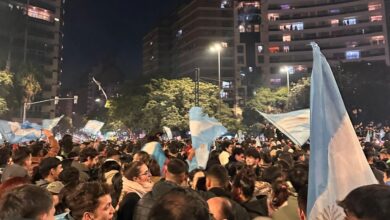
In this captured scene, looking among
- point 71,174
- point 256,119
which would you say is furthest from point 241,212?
point 256,119

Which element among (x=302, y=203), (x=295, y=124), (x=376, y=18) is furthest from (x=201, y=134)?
(x=376, y=18)

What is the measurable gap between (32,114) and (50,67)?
12979 mm

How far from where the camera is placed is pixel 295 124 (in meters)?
9.52

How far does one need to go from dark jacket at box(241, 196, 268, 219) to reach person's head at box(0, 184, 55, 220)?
7.56ft

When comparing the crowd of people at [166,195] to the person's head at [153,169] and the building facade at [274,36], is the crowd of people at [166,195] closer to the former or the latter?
the person's head at [153,169]

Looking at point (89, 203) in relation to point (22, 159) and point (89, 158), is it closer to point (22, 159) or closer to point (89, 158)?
Answer: point (22, 159)

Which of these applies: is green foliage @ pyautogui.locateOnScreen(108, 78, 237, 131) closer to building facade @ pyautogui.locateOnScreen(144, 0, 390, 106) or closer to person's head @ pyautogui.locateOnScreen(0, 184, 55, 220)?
person's head @ pyautogui.locateOnScreen(0, 184, 55, 220)

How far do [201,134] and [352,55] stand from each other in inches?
3734

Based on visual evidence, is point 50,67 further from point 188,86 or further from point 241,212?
point 241,212

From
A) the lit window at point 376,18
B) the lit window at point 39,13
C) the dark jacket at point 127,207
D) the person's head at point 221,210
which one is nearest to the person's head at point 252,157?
the dark jacket at point 127,207

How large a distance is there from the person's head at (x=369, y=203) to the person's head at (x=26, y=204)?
6.57 ft

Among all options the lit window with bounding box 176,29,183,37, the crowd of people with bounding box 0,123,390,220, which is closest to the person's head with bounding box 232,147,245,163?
the crowd of people with bounding box 0,123,390,220

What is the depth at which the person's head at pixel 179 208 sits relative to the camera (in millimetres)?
2236

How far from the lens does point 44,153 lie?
9969 mm
